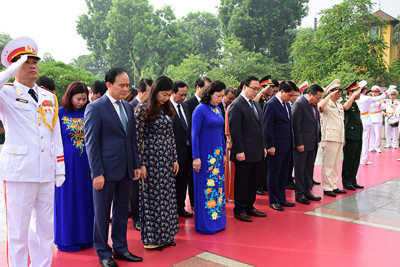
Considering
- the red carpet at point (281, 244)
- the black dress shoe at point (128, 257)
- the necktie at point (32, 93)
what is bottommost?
the red carpet at point (281, 244)

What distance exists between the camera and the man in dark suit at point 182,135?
450 centimetres

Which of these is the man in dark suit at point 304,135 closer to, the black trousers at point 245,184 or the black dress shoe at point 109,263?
the black trousers at point 245,184

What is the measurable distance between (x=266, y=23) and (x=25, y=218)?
34907 millimetres

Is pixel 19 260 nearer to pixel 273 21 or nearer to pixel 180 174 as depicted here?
pixel 180 174

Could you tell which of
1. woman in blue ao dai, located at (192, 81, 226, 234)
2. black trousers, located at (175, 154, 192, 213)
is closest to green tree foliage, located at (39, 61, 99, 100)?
black trousers, located at (175, 154, 192, 213)

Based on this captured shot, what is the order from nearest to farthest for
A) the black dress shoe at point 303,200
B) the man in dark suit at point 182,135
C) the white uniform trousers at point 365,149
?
the man in dark suit at point 182,135
the black dress shoe at point 303,200
the white uniform trousers at point 365,149

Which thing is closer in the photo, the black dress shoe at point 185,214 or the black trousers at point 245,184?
the black trousers at point 245,184

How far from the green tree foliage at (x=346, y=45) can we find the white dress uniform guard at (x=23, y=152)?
20419mm

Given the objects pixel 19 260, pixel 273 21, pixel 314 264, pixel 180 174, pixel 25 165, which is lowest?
pixel 314 264

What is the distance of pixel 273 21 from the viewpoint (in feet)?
114

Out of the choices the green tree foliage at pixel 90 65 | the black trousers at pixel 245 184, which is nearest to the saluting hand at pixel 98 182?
the black trousers at pixel 245 184

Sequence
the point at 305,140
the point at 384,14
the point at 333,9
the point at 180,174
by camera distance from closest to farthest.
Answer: the point at 180,174 < the point at 305,140 < the point at 333,9 < the point at 384,14

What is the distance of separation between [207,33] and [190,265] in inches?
1824

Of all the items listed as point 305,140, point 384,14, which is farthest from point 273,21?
point 305,140
